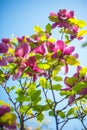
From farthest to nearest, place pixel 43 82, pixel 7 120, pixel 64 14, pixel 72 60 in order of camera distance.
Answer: pixel 64 14
pixel 43 82
pixel 72 60
pixel 7 120

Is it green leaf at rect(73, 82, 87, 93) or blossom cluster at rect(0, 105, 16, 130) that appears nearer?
blossom cluster at rect(0, 105, 16, 130)

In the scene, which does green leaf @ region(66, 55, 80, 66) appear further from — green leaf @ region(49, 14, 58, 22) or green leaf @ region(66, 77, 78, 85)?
green leaf @ region(49, 14, 58, 22)

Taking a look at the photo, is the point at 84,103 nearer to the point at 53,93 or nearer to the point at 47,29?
the point at 53,93

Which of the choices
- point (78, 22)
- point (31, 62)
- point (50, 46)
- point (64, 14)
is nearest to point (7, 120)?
point (31, 62)

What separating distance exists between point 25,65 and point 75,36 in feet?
2.64

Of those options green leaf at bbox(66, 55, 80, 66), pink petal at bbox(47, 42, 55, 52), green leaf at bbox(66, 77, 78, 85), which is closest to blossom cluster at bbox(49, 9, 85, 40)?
pink petal at bbox(47, 42, 55, 52)

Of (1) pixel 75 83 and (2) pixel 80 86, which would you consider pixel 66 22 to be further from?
(2) pixel 80 86

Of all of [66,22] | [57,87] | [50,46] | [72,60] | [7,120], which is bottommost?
[7,120]

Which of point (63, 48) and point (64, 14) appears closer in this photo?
point (63, 48)

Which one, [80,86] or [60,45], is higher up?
[60,45]

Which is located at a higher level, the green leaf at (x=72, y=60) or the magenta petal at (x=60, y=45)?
the magenta petal at (x=60, y=45)

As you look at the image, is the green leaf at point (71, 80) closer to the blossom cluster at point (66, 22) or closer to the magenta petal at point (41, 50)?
the magenta petal at point (41, 50)

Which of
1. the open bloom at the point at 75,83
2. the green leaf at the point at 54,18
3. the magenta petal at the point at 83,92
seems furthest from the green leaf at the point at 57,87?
the green leaf at the point at 54,18

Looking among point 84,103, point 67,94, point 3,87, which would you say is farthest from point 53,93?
point 84,103
